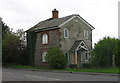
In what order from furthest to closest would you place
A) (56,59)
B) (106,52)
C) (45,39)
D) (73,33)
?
(45,39)
(73,33)
(56,59)
(106,52)

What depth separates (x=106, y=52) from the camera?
28.1 meters

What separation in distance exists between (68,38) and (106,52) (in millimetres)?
8647

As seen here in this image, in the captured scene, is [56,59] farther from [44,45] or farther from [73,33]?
[73,33]

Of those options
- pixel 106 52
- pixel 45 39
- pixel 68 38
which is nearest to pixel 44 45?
pixel 45 39

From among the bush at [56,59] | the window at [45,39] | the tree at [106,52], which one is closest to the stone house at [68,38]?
the window at [45,39]

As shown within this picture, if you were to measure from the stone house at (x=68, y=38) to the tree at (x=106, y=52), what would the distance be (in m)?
5.99

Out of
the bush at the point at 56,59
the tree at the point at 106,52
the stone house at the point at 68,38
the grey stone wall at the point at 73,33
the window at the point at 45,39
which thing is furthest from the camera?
the window at the point at 45,39

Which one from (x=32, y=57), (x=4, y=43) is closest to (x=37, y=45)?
(x=32, y=57)

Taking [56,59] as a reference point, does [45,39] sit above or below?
above

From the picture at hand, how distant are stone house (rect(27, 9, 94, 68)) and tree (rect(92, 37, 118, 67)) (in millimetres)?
5994

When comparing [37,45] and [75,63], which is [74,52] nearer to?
[75,63]

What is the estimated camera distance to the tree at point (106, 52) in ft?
92.0

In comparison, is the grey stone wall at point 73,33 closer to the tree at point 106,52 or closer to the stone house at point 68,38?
the stone house at point 68,38

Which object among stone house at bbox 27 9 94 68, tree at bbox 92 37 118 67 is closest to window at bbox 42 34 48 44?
stone house at bbox 27 9 94 68
